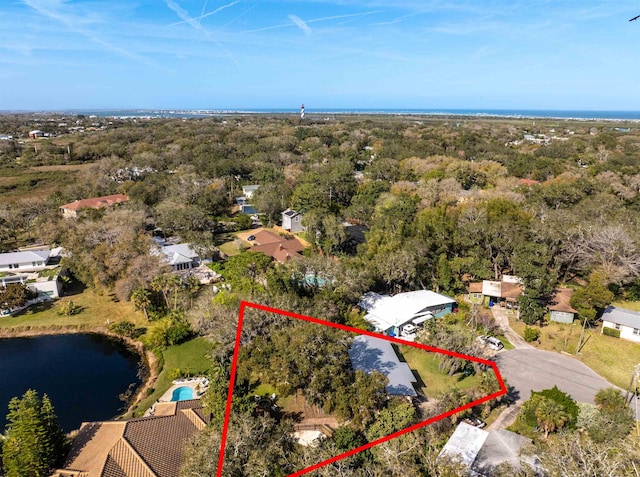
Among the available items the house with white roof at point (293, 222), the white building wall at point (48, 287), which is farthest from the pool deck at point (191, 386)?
the house with white roof at point (293, 222)

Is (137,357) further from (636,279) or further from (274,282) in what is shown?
(636,279)

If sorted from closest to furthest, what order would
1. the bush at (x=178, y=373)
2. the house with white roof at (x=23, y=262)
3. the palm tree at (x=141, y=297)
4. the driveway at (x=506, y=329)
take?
1. the bush at (x=178, y=373)
2. the driveway at (x=506, y=329)
3. the palm tree at (x=141, y=297)
4. the house with white roof at (x=23, y=262)

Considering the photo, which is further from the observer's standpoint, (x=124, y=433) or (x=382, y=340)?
(x=382, y=340)

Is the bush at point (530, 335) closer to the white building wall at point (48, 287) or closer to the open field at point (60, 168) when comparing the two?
the white building wall at point (48, 287)

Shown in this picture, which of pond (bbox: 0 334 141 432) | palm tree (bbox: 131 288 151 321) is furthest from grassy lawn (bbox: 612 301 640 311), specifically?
palm tree (bbox: 131 288 151 321)

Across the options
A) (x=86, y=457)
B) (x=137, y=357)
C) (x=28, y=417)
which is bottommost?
(x=137, y=357)

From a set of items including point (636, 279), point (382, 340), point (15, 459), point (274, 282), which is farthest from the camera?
point (636, 279)

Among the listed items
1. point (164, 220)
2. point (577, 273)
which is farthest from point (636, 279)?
point (164, 220)
